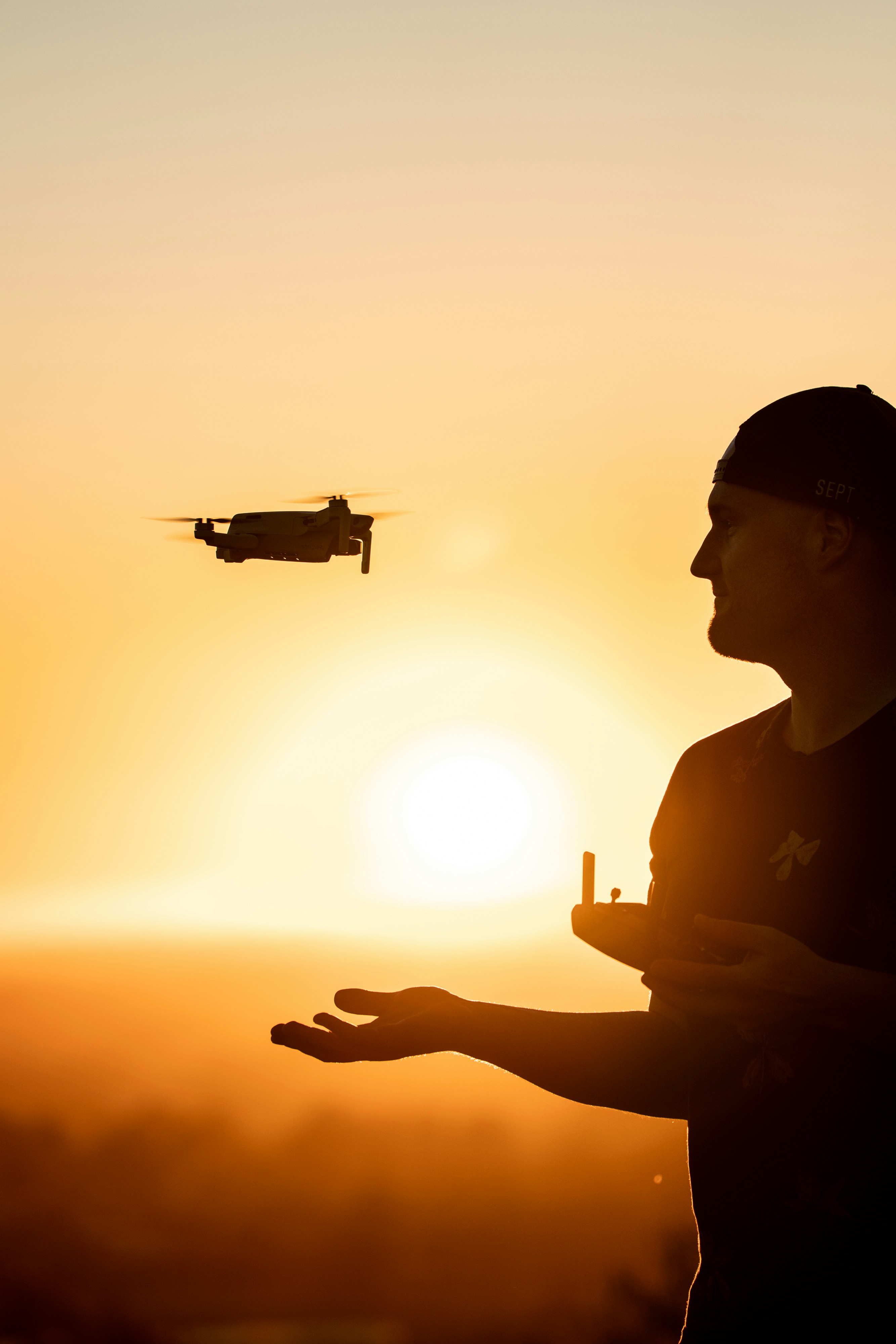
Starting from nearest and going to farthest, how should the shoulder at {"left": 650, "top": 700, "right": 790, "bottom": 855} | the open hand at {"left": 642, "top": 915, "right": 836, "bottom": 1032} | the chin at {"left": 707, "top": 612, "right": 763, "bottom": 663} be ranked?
the open hand at {"left": 642, "top": 915, "right": 836, "bottom": 1032} → the chin at {"left": 707, "top": 612, "right": 763, "bottom": 663} → the shoulder at {"left": 650, "top": 700, "right": 790, "bottom": 855}

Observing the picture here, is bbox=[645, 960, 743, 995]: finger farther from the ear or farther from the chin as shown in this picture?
the ear

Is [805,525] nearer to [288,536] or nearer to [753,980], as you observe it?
[753,980]

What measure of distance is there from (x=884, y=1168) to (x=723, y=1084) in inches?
23.3

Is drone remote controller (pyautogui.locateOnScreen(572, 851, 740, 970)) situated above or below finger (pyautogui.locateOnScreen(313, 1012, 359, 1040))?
above

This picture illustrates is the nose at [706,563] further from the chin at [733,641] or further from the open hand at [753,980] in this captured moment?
the open hand at [753,980]

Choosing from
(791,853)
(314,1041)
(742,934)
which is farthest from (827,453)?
(314,1041)

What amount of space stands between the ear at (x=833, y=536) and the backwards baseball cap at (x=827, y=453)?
0.12 feet

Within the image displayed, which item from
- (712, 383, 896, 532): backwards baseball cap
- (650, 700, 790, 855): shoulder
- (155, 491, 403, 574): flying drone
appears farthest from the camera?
(155, 491, 403, 574): flying drone

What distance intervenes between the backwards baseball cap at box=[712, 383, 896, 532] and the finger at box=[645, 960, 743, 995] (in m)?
1.82

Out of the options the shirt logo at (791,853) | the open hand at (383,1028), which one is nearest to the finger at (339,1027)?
the open hand at (383,1028)

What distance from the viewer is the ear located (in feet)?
14.1

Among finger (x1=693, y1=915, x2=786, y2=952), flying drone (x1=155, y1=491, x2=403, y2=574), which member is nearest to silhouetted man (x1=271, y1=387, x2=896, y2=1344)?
finger (x1=693, y1=915, x2=786, y2=952)

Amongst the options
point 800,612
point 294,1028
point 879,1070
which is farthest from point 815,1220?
point 800,612

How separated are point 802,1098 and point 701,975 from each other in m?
0.61
